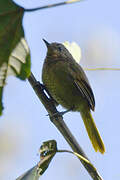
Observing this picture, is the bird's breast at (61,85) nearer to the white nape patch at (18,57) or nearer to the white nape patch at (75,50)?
the white nape patch at (75,50)

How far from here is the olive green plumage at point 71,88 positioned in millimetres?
3766

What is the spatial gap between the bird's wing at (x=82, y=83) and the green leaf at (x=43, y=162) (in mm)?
1928

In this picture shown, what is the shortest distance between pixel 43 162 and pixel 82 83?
2246 millimetres

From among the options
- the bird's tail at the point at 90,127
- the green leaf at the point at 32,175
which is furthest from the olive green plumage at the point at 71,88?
the green leaf at the point at 32,175

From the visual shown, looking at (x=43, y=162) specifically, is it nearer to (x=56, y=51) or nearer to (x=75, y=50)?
(x=75, y=50)

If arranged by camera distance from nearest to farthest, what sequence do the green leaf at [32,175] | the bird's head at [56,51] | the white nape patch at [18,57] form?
the white nape patch at [18,57], the green leaf at [32,175], the bird's head at [56,51]

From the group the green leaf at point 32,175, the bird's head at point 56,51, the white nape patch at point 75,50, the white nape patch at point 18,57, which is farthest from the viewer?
the bird's head at point 56,51

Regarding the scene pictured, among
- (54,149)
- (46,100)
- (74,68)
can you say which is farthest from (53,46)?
(54,149)

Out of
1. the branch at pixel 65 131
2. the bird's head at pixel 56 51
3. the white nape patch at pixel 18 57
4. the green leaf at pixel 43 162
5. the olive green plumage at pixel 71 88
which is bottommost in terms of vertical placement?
the olive green plumage at pixel 71 88

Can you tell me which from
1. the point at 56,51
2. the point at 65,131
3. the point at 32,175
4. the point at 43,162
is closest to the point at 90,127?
the point at 56,51

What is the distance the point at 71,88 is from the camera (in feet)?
12.8

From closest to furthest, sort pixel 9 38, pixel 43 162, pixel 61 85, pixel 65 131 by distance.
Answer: pixel 9 38 < pixel 43 162 < pixel 65 131 < pixel 61 85

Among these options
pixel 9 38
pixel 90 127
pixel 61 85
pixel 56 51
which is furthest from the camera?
pixel 56 51

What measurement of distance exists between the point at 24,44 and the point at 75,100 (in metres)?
2.54
